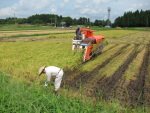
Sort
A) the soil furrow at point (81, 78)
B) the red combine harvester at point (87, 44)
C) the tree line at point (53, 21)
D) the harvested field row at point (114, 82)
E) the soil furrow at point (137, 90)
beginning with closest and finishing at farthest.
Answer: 1. the soil furrow at point (137, 90)
2. the harvested field row at point (114, 82)
3. the soil furrow at point (81, 78)
4. the red combine harvester at point (87, 44)
5. the tree line at point (53, 21)

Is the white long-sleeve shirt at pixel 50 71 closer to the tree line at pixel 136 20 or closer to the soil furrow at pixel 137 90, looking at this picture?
the soil furrow at pixel 137 90

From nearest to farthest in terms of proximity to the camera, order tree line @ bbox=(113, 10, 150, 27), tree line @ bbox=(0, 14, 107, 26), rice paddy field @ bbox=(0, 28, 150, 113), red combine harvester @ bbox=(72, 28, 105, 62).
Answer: rice paddy field @ bbox=(0, 28, 150, 113), red combine harvester @ bbox=(72, 28, 105, 62), tree line @ bbox=(113, 10, 150, 27), tree line @ bbox=(0, 14, 107, 26)

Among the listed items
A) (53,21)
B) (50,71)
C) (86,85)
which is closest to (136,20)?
(53,21)

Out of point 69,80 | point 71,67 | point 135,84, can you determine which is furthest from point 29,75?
point 135,84

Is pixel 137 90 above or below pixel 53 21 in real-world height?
below

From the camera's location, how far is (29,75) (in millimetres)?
6422

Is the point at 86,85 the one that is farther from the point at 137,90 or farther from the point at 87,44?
the point at 87,44

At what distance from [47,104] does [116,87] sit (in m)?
3.32

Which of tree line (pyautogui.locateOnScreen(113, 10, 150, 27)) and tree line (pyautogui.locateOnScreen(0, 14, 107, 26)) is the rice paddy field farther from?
tree line (pyautogui.locateOnScreen(0, 14, 107, 26))

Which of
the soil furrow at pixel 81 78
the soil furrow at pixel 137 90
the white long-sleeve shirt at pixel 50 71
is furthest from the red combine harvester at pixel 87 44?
the white long-sleeve shirt at pixel 50 71

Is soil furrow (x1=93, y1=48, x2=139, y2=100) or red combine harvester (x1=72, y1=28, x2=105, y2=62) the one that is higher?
red combine harvester (x1=72, y1=28, x2=105, y2=62)

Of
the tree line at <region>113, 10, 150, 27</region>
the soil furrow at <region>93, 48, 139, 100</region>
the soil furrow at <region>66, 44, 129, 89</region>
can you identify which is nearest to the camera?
the soil furrow at <region>93, 48, 139, 100</region>

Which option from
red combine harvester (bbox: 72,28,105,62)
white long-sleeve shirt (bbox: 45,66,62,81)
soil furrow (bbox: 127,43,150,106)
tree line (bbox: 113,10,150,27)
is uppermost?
tree line (bbox: 113,10,150,27)

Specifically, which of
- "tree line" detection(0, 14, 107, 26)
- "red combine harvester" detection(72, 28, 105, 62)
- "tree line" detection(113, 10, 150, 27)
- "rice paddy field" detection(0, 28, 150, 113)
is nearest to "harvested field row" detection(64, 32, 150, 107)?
"rice paddy field" detection(0, 28, 150, 113)
